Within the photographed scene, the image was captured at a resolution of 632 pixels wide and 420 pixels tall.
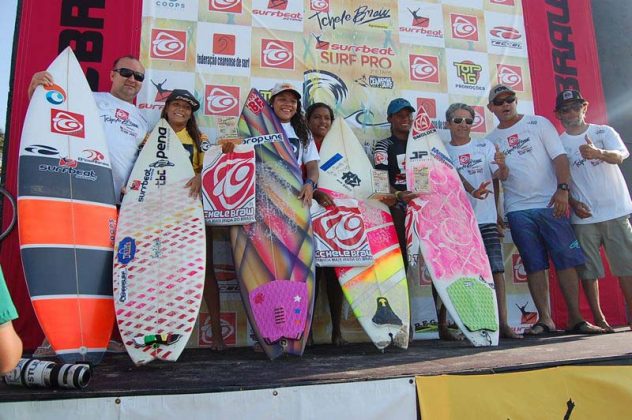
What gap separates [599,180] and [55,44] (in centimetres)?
427

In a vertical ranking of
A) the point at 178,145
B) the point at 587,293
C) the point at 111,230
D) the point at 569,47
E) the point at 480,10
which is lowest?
the point at 587,293

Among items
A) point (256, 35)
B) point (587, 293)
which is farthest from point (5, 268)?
point (587, 293)

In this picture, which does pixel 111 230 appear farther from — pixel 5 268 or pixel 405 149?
pixel 405 149

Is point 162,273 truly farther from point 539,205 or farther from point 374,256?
point 539,205

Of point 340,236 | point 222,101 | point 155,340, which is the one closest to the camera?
point 155,340

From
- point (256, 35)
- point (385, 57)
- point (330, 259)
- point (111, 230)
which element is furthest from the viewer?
point (385, 57)

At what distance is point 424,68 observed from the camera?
163 inches

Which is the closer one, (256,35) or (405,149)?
(405,149)

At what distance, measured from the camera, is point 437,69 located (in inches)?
164

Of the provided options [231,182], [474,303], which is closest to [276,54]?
[231,182]

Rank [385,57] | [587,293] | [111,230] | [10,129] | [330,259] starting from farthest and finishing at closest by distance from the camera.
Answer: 1. [385,57]
2. [587,293]
3. [10,129]
4. [330,259]
5. [111,230]

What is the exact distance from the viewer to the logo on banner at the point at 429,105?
4.07 metres

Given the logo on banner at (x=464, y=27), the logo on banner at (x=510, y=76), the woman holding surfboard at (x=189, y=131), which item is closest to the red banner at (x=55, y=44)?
the woman holding surfboard at (x=189, y=131)

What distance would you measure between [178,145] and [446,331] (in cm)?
230
